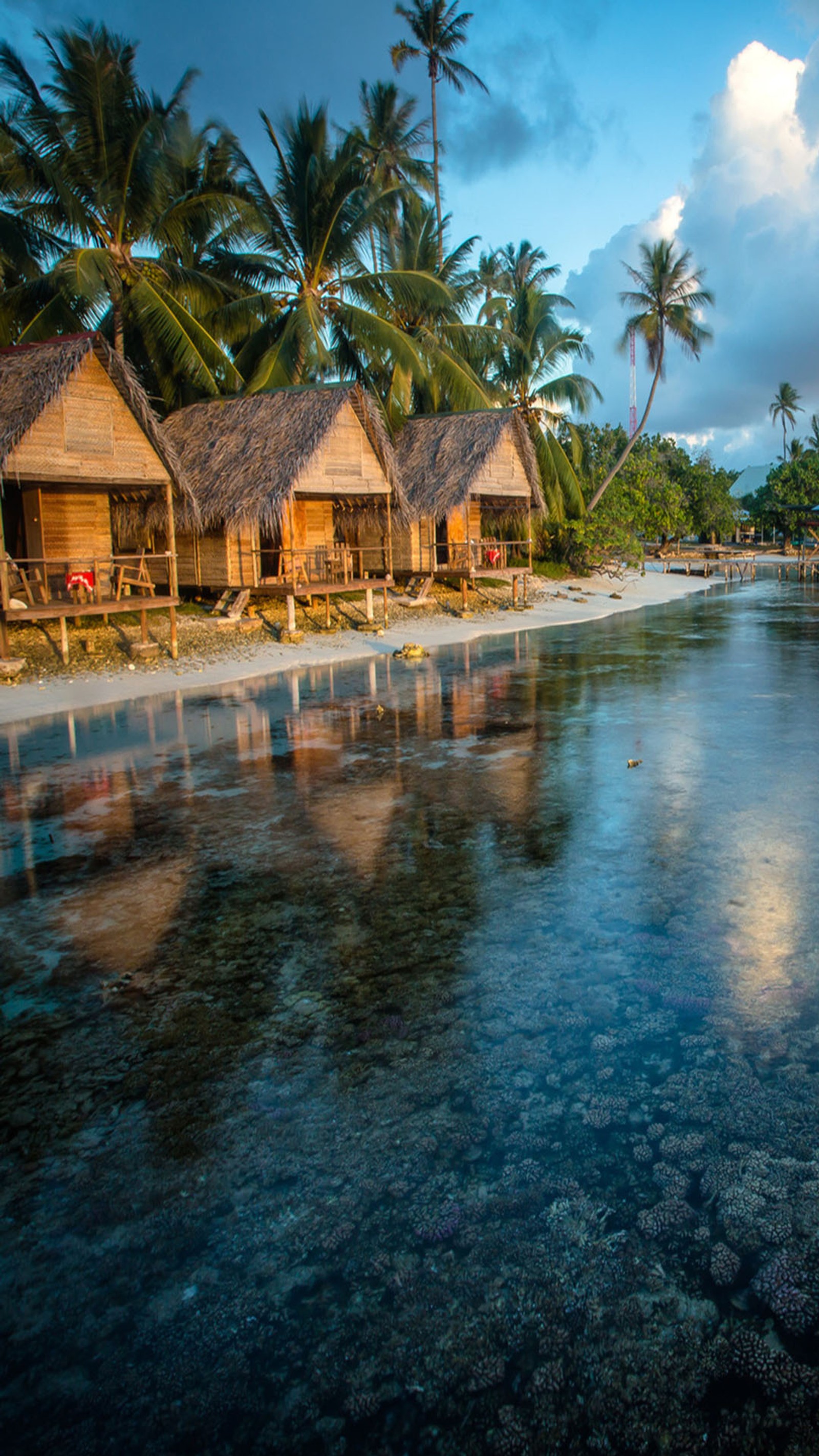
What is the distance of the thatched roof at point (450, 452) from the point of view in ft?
79.6

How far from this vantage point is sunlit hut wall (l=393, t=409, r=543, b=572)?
2439 centimetres

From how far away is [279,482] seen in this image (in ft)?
62.2

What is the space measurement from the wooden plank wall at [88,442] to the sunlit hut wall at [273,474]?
2627 millimetres

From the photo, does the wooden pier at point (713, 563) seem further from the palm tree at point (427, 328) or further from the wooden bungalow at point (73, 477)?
the wooden bungalow at point (73, 477)

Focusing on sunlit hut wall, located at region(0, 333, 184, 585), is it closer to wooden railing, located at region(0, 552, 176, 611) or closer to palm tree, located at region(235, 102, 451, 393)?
wooden railing, located at region(0, 552, 176, 611)

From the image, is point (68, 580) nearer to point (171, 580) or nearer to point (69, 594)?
point (69, 594)

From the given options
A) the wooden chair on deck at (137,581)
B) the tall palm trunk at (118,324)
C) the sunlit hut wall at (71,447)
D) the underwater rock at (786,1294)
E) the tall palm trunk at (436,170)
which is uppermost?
the tall palm trunk at (436,170)

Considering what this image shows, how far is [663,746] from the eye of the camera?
9656mm

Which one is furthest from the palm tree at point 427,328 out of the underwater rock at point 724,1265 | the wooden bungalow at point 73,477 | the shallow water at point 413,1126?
the underwater rock at point 724,1265

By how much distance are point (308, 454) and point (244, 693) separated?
23.5 feet

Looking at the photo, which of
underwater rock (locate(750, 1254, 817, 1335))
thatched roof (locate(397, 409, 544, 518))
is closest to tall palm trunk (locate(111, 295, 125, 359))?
thatched roof (locate(397, 409, 544, 518))

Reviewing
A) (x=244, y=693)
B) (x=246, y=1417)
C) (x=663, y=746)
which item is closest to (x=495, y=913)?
(x=246, y=1417)

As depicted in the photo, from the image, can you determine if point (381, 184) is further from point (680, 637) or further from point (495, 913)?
point (495, 913)

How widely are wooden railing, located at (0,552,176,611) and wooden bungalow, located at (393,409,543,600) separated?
769cm
